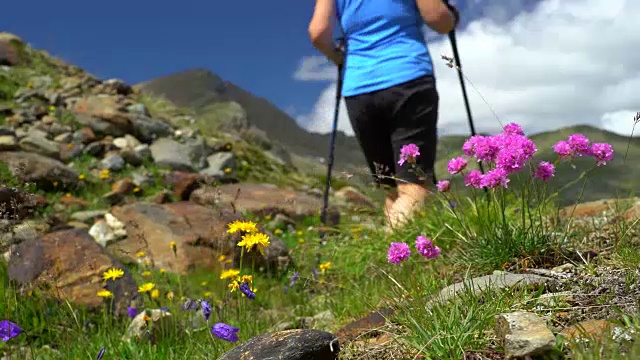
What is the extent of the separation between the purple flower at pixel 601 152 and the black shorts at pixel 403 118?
64.1 inches

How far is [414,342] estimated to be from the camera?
235 centimetres

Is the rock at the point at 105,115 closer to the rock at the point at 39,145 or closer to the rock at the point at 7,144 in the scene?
the rock at the point at 39,145

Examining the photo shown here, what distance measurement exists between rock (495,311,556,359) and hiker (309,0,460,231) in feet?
7.62

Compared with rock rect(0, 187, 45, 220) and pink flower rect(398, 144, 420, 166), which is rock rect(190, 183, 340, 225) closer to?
rock rect(0, 187, 45, 220)

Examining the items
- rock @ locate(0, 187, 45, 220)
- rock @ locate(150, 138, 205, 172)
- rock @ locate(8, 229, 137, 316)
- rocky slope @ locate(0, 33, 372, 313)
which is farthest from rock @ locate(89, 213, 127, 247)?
rock @ locate(150, 138, 205, 172)

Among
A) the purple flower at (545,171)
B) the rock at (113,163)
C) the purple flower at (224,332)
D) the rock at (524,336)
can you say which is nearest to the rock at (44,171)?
the rock at (113,163)

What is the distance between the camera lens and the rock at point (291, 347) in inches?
91.4

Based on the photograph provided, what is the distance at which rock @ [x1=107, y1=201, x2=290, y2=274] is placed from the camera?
648 centimetres

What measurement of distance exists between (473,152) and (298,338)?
4.25ft

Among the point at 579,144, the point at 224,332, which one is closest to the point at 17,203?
the point at 224,332

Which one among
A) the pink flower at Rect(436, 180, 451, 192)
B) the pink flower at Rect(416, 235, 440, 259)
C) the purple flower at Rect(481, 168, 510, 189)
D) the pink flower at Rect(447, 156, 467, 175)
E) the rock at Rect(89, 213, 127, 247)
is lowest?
the rock at Rect(89, 213, 127, 247)

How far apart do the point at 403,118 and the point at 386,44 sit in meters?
0.59

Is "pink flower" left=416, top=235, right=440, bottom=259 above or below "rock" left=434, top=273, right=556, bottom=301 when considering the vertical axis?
above

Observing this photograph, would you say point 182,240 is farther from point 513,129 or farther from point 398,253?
point 513,129
